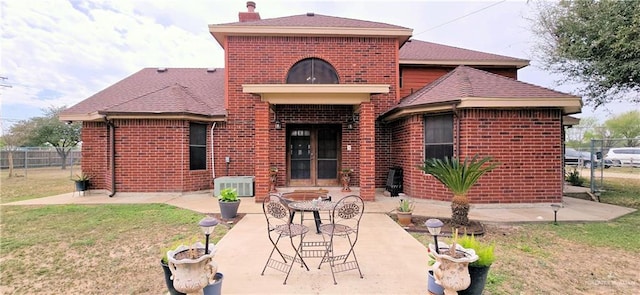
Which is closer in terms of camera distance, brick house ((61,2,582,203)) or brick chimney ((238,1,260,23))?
brick house ((61,2,582,203))

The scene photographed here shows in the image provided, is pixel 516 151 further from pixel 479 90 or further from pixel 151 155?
pixel 151 155

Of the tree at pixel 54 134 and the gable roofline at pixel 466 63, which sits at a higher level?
the gable roofline at pixel 466 63

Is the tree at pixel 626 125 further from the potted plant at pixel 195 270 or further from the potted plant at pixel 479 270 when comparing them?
the potted plant at pixel 195 270

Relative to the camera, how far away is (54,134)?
24453 mm

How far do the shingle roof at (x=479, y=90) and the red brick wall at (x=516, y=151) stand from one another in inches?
16.8

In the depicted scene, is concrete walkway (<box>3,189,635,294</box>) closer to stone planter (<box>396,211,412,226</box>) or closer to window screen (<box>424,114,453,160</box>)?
stone planter (<box>396,211,412,226</box>)

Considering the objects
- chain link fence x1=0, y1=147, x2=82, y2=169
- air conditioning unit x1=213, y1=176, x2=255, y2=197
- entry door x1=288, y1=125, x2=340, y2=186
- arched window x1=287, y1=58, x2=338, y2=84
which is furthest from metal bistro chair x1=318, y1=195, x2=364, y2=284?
chain link fence x1=0, y1=147, x2=82, y2=169

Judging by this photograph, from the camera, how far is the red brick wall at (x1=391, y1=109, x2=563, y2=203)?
7121mm

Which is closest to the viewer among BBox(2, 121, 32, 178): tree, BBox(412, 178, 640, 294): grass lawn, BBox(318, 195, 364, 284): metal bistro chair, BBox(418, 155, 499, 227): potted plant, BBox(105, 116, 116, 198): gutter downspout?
BBox(412, 178, 640, 294): grass lawn

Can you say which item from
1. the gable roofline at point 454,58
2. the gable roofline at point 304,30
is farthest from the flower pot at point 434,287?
the gable roofline at point 454,58

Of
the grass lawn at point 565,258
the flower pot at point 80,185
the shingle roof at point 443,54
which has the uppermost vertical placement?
the shingle roof at point 443,54

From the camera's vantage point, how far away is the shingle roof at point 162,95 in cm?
888

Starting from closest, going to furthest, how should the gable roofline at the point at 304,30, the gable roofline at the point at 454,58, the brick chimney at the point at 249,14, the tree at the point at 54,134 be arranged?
the gable roofline at the point at 304,30
the gable roofline at the point at 454,58
the brick chimney at the point at 249,14
the tree at the point at 54,134

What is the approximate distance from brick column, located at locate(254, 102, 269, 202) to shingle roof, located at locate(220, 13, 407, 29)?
3.67m
